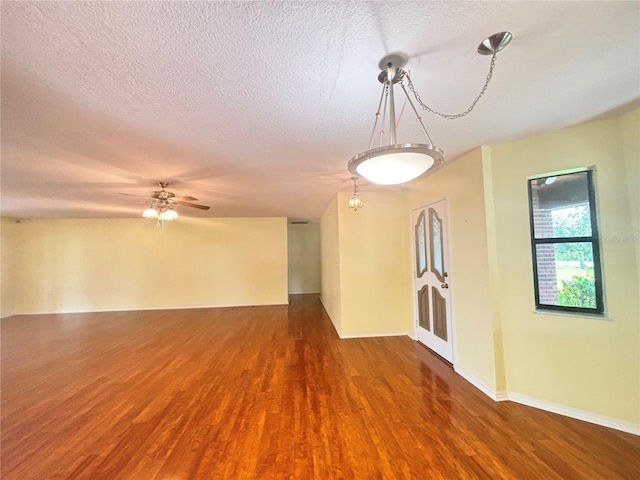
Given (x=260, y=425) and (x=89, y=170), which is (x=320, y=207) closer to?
(x=89, y=170)

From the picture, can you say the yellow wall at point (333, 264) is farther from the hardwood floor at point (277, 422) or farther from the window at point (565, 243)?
the window at point (565, 243)

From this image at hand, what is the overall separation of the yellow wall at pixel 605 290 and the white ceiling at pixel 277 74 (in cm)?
26

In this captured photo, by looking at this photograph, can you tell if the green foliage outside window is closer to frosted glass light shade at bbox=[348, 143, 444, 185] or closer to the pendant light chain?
the pendant light chain

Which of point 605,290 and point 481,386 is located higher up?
point 605,290

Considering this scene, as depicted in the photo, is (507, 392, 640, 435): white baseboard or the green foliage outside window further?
the green foliage outside window

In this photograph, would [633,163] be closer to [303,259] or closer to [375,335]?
[375,335]

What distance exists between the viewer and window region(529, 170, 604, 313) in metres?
2.24

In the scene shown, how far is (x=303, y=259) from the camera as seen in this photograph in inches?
377

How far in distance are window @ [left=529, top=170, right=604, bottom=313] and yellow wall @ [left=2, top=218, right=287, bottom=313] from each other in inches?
235

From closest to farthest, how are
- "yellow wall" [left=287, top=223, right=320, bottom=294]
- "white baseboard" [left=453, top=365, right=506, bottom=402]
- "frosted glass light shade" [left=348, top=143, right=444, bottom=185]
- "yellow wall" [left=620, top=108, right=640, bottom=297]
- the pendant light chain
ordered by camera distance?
"frosted glass light shade" [left=348, top=143, right=444, bottom=185] < the pendant light chain < "yellow wall" [left=620, top=108, right=640, bottom=297] < "white baseboard" [left=453, top=365, right=506, bottom=402] < "yellow wall" [left=287, top=223, right=320, bottom=294]

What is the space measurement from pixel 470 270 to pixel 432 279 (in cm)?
90

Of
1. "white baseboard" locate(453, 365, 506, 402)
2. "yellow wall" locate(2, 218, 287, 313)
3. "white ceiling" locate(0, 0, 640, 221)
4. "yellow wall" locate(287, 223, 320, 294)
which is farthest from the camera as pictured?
"yellow wall" locate(287, 223, 320, 294)

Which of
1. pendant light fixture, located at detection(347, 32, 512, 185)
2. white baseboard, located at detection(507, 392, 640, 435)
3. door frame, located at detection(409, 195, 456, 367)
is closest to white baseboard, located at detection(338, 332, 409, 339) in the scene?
door frame, located at detection(409, 195, 456, 367)

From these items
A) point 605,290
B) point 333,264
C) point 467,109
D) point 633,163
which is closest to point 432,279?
point 605,290
